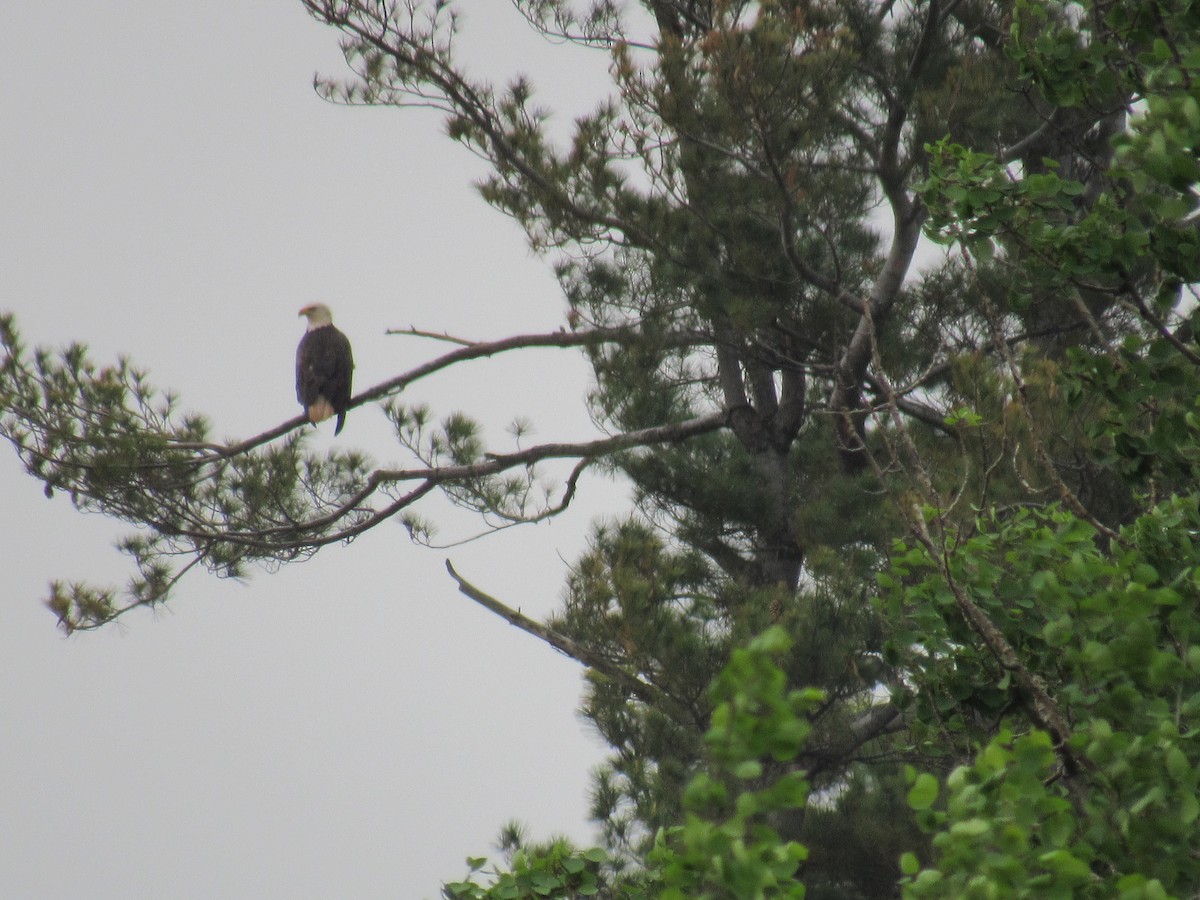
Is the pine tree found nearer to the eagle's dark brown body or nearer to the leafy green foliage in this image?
the eagle's dark brown body

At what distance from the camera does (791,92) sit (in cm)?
413

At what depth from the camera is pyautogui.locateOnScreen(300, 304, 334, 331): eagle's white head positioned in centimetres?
725

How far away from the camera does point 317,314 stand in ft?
24.1

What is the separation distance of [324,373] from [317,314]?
1427 mm

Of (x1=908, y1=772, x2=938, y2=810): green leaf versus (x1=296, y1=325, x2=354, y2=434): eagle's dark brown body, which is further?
(x1=296, y1=325, x2=354, y2=434): eagle's dark brown body

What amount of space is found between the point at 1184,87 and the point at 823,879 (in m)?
4.37

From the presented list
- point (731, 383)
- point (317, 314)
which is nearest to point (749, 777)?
point (731, 383)

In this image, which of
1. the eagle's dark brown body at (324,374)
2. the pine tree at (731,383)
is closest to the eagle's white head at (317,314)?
the eagle's dark brown body at (324,374)

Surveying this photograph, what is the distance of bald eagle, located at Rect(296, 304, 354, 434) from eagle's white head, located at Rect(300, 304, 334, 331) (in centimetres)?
44

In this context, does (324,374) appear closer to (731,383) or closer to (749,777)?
(731,383)

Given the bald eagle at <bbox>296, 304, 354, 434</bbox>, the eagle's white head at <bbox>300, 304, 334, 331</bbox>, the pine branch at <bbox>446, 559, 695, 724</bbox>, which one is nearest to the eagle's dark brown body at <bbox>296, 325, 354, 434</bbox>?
the bald eagle at <bbox>296, 304, 354, 434</bbox>

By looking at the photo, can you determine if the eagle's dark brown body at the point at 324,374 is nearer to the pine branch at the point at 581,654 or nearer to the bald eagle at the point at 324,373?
the bald eagle at the point at 324,373

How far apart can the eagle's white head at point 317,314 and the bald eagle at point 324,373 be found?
44 centimetres

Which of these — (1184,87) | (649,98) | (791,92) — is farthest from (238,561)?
(1184,87)
